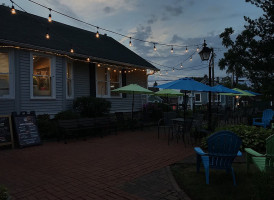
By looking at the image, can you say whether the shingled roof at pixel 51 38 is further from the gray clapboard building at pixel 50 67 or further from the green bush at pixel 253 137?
the green bush at pixel 253 137

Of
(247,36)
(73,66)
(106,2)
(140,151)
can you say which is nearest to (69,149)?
Answer: (140,151)

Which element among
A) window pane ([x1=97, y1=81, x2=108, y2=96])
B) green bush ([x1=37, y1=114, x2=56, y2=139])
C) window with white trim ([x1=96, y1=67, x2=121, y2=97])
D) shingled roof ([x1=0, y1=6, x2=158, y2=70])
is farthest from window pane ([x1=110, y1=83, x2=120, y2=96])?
green bush ([x1=37, y1=114, x2=56, y2=139])

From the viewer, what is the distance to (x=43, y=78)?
10094 mm

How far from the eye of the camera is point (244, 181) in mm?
3980

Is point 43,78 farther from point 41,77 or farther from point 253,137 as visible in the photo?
point 253,137

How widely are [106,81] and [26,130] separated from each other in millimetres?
5896

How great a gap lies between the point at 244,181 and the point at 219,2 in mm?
10516

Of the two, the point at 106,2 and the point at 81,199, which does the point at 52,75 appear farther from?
the point at 81,199

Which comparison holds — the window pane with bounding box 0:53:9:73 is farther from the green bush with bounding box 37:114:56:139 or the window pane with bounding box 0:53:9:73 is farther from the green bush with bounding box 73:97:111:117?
the green bush with bounding box 73:97:111:117

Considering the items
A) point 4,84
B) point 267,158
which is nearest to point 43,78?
point 4,84

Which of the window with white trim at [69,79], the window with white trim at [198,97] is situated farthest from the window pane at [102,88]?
the window with white trim at [198,97]

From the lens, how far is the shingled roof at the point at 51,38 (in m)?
8.88

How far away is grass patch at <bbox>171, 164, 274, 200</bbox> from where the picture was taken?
2418 mm

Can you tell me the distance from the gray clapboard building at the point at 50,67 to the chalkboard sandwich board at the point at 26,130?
3.29ft
